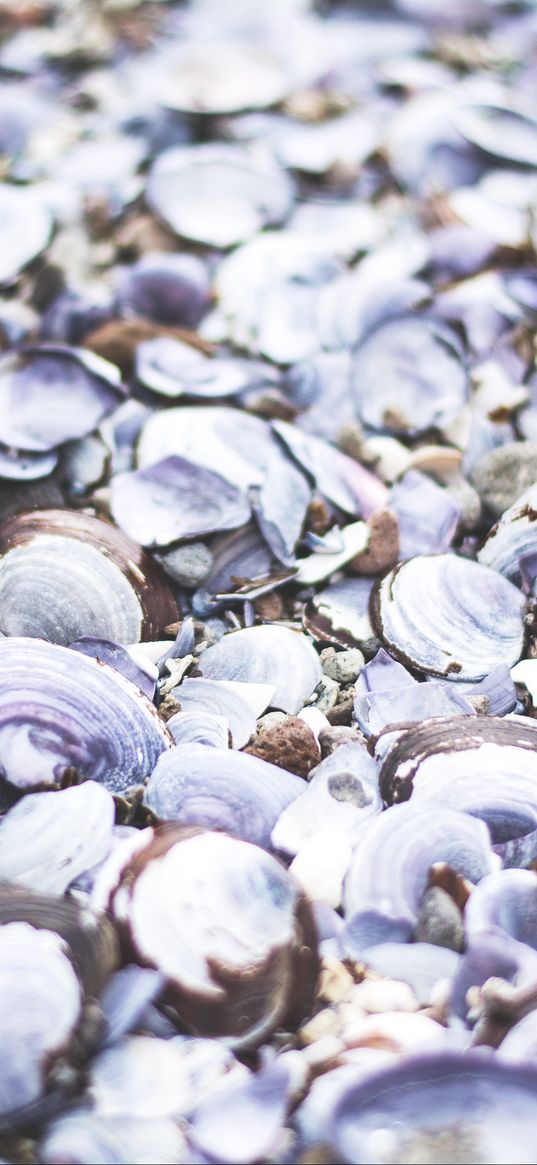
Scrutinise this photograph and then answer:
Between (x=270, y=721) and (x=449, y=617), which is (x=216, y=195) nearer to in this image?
(x=449, y=617)

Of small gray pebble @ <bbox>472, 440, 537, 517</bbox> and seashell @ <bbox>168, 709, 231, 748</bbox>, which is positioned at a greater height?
small gray pebble @ <bbox>472, 440, 537, 517</bbox>

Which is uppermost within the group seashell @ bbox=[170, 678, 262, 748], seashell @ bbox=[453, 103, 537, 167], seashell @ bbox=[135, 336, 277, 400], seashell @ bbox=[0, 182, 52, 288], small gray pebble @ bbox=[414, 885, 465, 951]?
seashell @ bbox=[453, 103, 537, 167]

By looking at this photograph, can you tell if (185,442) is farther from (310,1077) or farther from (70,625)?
(310,1077)

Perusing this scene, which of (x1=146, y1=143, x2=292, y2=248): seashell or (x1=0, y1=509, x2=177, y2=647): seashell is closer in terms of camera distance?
(x1=0, y1=509, x2=177, y2=647): seashell

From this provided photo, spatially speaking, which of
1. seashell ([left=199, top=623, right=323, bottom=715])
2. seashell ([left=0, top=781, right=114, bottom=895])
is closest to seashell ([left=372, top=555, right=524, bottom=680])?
seashell ([left=199, top=623, right=323, bottom=715])

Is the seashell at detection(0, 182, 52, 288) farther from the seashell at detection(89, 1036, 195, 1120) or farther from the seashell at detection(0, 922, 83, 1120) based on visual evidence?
the seashell at detection(89, 1036, 195, 1120)

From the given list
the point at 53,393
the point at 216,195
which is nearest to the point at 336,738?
the point at 53,393
